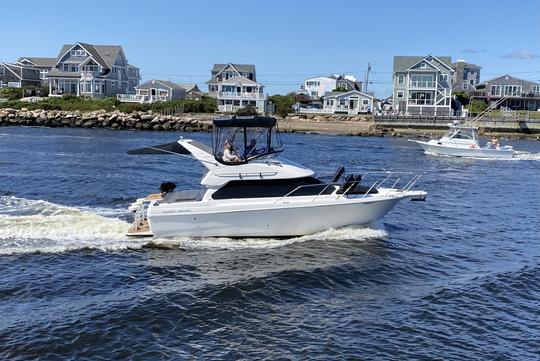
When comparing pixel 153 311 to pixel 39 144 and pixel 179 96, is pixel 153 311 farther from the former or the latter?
pixel 179 96

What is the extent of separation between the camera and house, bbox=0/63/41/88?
105m

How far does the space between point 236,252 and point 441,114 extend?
76536 millimetres

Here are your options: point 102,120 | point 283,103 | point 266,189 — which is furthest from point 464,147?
point 283,103

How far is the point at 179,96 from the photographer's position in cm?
10081

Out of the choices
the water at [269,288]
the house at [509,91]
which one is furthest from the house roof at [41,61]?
the water at [269,288]

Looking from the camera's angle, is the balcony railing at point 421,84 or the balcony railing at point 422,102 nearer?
the balcony railing at point 421,84

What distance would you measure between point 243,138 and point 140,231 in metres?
4.06

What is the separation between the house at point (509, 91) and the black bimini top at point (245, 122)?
304ft

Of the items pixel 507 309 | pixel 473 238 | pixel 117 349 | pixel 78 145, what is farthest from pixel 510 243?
pixel 78 145

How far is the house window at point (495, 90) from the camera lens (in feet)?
335

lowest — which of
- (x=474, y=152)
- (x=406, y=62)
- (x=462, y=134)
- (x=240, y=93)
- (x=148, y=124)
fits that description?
(x=474, y=152)

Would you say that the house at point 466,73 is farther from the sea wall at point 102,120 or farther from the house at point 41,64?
the house at point 41,64

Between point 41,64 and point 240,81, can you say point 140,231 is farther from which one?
point 41,64

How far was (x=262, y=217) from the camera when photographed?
53.7 feet
